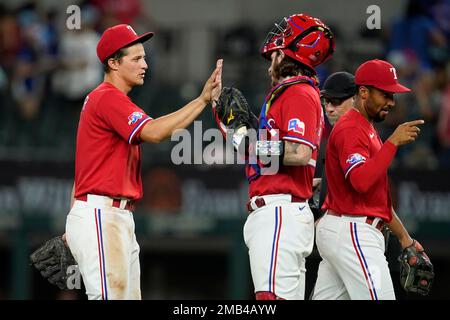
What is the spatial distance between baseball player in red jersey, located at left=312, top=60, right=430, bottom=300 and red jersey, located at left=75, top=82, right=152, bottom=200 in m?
1.16

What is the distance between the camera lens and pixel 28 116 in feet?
40.0

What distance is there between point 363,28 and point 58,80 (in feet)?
12.3

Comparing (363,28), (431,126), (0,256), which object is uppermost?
(363,28)

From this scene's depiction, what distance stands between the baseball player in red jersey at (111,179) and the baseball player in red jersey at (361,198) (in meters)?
0.85

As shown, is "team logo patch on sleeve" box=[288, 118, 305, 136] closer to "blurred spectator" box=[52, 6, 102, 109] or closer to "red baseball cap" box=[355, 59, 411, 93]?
"red baseball cap" box=[355, 59, 411, 93]

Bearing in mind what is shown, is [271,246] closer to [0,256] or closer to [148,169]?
[148,169]

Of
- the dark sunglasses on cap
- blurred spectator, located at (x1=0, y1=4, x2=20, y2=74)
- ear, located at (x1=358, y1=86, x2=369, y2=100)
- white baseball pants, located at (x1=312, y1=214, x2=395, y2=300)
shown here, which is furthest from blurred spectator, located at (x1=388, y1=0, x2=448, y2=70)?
white baseball pants, located at (x1=312, y1=214, x2=395, y2=300)

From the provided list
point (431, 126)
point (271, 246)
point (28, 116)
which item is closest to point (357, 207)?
point (271, 246)

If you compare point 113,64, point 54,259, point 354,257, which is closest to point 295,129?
point 354,257

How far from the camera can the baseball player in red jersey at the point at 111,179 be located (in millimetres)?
5840

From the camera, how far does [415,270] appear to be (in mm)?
6293

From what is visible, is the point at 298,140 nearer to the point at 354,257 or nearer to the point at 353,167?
the point at 353,167

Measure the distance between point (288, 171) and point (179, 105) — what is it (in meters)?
6.29

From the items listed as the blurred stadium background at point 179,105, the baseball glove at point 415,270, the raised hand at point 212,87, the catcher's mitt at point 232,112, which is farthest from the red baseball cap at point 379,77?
the blurred stadium background at point 179,105
